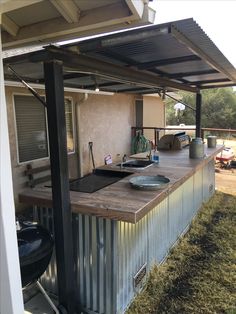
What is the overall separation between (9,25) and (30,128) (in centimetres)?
340

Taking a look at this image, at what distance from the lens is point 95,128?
6.86 metres

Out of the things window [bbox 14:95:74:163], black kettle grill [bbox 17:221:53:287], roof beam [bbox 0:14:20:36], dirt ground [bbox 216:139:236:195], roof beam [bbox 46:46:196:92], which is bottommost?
dirt ground [bbox 216:139:236:195]

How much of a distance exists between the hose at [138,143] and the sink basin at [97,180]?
483 cm

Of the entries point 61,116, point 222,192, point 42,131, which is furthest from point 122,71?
point 222,192

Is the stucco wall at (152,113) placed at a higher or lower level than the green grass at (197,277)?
higher

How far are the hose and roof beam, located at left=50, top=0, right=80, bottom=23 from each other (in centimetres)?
675

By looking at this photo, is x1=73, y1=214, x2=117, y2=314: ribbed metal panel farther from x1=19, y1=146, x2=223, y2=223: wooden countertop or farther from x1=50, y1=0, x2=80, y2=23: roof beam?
x1=50, y1=0, x2=80, y2=23: roof beam

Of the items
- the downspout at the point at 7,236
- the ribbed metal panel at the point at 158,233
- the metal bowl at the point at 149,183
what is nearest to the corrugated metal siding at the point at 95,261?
the metal bowl at the point at 149,183

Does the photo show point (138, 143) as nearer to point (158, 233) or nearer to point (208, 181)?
point (208, 181)

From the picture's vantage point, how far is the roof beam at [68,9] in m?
1.47

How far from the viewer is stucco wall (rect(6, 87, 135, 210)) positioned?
4.72 meters

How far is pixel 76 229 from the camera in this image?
232 cm

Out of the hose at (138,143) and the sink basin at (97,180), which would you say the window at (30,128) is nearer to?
the sink basin at (97,180)

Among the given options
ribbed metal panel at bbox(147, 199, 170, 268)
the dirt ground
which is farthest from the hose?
ribbed metal panel at bbox(147, 199, 170, 268)
